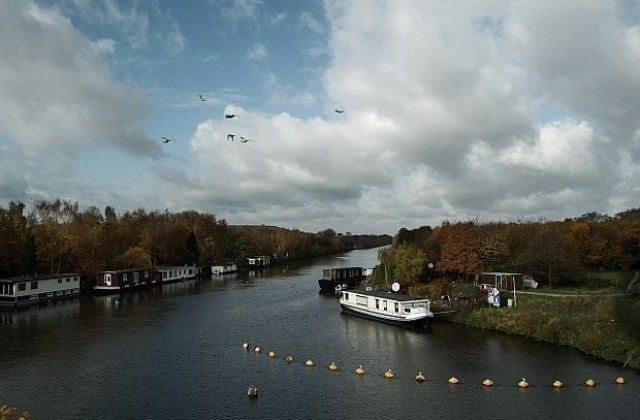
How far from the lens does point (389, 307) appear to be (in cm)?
5178

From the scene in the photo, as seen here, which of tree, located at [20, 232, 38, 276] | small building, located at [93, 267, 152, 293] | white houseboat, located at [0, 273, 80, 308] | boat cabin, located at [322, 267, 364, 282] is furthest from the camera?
boat cabin, located at [322, 267, 364, 282]

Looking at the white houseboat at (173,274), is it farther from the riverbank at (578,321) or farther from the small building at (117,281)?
the riverbank at (578,321)

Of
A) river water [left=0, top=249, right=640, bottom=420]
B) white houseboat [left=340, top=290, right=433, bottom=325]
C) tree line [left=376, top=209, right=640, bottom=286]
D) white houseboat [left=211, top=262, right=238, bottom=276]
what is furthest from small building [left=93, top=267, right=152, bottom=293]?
tree line [left=376, top=209, right=640, bottom=286]

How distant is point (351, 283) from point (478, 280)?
99.5ft

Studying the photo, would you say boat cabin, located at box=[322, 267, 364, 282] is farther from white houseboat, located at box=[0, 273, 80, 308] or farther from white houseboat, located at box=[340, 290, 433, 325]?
white houseboat, located at box=[0, 273, 80, 308]

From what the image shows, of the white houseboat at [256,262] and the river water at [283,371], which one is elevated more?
the white houseboat at [256,262]

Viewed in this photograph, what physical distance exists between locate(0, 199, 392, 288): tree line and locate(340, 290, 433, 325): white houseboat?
47.8m

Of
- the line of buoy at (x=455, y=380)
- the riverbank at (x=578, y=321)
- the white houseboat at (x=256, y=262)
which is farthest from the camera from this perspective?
the white houseboat at (x=256, y=262)

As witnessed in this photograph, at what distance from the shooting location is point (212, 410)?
1059 inches

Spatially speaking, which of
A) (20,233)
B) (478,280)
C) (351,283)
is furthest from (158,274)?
(478,280)

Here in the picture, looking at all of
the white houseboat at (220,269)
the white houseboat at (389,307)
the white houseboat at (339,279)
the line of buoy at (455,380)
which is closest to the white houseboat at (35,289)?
the white houseboat at (339,279)

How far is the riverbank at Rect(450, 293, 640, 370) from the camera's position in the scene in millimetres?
35094

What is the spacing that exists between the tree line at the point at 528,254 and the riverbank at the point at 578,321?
382 inches

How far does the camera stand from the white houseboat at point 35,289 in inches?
2495
